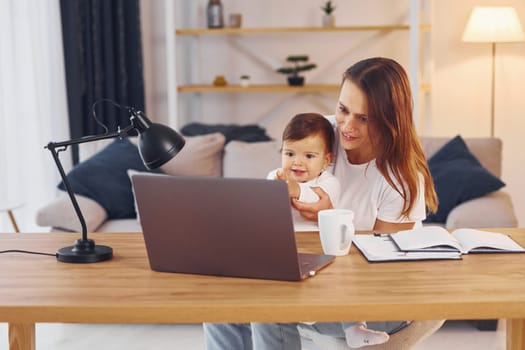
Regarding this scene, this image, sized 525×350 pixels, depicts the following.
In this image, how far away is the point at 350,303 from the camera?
1.57 meters

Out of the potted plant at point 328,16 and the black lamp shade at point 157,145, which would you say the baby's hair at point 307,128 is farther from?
the potted plant at point 328,16

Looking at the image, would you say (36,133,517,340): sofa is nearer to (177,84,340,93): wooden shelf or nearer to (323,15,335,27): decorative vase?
(177,84,340,93): wooden shelf

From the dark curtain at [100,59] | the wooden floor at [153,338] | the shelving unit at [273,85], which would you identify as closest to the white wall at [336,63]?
the shelving unit at [273,85]

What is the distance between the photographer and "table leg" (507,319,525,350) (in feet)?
5.90

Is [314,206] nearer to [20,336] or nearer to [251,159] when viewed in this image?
[20,336]

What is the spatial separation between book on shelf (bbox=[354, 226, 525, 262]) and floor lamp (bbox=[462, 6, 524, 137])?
9.88 ft

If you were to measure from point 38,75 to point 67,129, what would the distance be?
40 centimetres

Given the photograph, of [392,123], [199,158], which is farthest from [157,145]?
[199,158]

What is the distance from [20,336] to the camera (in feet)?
5.85

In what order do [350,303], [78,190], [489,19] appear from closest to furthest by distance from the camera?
[350,303] < [78,190] < [489,19]

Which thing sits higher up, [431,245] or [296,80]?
[296,80]

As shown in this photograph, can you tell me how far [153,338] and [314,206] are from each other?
1.48 m

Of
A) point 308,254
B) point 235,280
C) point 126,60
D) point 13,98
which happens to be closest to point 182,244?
point 235,280

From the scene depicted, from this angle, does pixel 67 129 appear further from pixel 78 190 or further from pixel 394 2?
pixel 394 2
